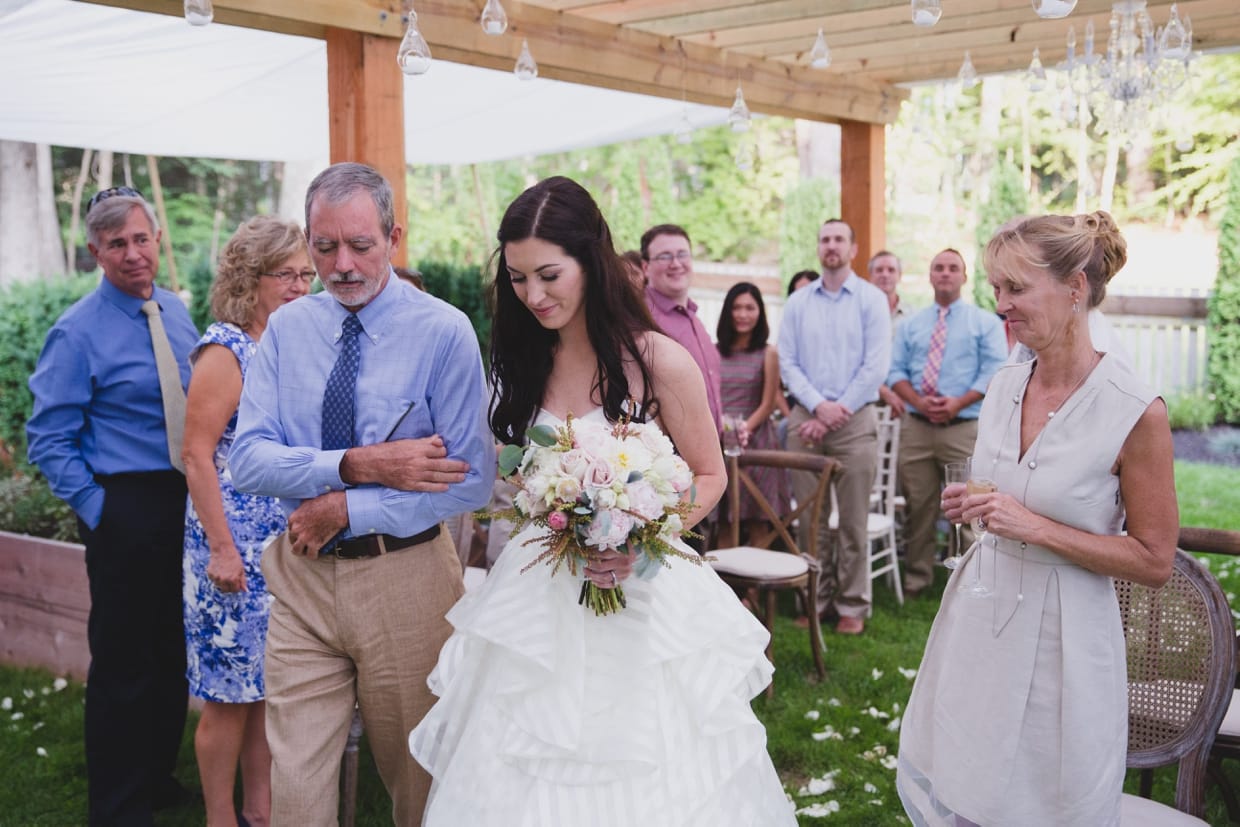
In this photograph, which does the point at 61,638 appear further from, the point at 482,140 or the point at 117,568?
the point at 482,140

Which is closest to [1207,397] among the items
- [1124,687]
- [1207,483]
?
[1207,483]

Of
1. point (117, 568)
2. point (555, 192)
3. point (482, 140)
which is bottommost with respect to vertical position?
point (117, 568)

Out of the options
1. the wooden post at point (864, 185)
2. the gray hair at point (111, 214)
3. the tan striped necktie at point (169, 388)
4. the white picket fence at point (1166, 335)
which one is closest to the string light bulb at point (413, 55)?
the gray hair at point (111, 214)

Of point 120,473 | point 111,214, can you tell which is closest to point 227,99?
point 111,214

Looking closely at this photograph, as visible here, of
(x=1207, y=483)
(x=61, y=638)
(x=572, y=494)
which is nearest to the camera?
(x=572, y=494)

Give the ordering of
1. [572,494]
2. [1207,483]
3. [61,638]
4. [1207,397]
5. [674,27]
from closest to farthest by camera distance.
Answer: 1. [572,494]
2. [61,638]
3. [674,27]
4. [1207,483]
5. [1207,397]

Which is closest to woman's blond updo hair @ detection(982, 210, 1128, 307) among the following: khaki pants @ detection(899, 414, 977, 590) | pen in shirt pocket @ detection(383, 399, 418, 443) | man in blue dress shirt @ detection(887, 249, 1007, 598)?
pen in shirt pocket @ detection(383, 399, 418, 443)

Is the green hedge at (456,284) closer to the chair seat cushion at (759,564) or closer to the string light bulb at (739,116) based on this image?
the string light bulb at (739,116)

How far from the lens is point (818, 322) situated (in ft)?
22.2

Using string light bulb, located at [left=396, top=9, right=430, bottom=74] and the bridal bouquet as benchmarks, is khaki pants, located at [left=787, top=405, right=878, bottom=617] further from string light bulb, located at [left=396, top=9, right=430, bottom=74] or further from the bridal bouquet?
the bridal bouquet

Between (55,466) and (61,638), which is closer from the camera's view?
(55,466)

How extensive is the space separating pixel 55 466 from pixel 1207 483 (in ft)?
33.7

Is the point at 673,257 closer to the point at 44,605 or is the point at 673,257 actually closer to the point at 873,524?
the point at 873,524

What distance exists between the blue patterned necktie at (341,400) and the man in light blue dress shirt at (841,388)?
411 centimetres
